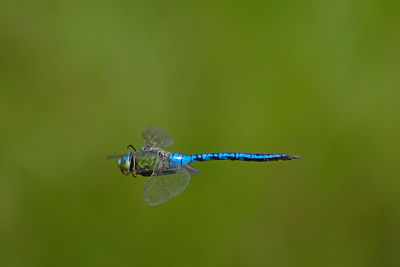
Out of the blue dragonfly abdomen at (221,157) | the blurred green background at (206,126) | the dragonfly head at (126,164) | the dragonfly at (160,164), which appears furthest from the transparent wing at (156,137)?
the blurred green background at (206,126)

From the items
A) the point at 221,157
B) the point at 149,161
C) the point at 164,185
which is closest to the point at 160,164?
the point at 149,161

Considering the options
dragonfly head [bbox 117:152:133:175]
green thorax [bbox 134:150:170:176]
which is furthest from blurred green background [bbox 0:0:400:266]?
dragonfly head [bbox 117:152:133:175]

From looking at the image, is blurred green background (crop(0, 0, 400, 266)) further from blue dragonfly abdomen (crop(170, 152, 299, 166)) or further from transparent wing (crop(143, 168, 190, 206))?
transparent wing (crop(143, 168, 190, 206))

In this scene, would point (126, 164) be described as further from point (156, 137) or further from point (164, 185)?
point (156, 137)

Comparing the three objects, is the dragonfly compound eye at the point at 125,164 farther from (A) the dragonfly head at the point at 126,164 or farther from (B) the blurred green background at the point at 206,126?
(B) the blurred green background at the point at 206,126

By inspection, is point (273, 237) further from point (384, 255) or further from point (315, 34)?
point (315, 34)

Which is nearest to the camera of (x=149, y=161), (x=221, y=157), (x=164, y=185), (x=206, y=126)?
(x=164, y=185)
